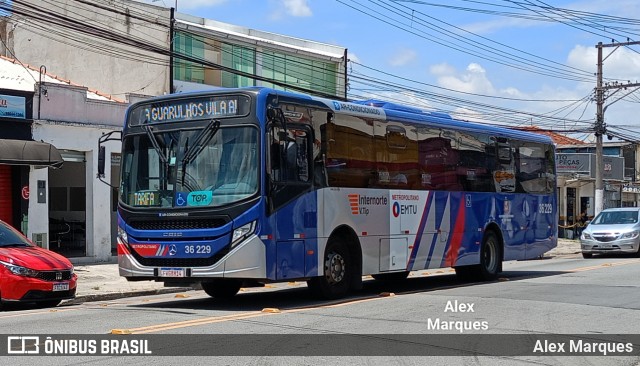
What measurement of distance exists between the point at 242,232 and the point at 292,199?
43.6 inches

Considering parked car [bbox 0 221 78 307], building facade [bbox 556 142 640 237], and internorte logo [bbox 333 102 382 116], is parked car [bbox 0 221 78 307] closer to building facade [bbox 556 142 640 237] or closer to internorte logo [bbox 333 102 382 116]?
internorte logo [bbox 333 102 382 116]

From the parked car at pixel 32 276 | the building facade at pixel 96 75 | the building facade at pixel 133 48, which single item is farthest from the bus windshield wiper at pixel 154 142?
the building facade at pixel 133 48

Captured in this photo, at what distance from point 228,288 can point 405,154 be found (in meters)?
4.33

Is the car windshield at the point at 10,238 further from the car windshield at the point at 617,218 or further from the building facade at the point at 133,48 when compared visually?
the car windshield at the point at 617,218

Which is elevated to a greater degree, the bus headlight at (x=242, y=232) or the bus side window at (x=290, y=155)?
the bus side window at (x=290, y=155)

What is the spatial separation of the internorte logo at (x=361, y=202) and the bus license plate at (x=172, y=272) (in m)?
3.36

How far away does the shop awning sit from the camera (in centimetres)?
2048

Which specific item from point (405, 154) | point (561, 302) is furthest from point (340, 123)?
point (561, 302)

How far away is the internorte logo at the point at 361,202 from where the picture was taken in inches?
579

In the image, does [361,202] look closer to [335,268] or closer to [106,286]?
[335,268]

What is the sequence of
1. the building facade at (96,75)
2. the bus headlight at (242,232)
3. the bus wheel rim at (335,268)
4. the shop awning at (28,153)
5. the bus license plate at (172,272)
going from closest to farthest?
the bus headlight at (242,232) < the bus license plate at (172,272) < the bus wheel rim at (335,268) < the shop awning at (28,153) < the building facade at (96,75)

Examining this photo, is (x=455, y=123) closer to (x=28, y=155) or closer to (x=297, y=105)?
(x=297, y=105)

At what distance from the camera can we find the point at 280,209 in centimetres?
1295

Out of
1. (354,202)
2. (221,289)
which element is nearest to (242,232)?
(354,202)
